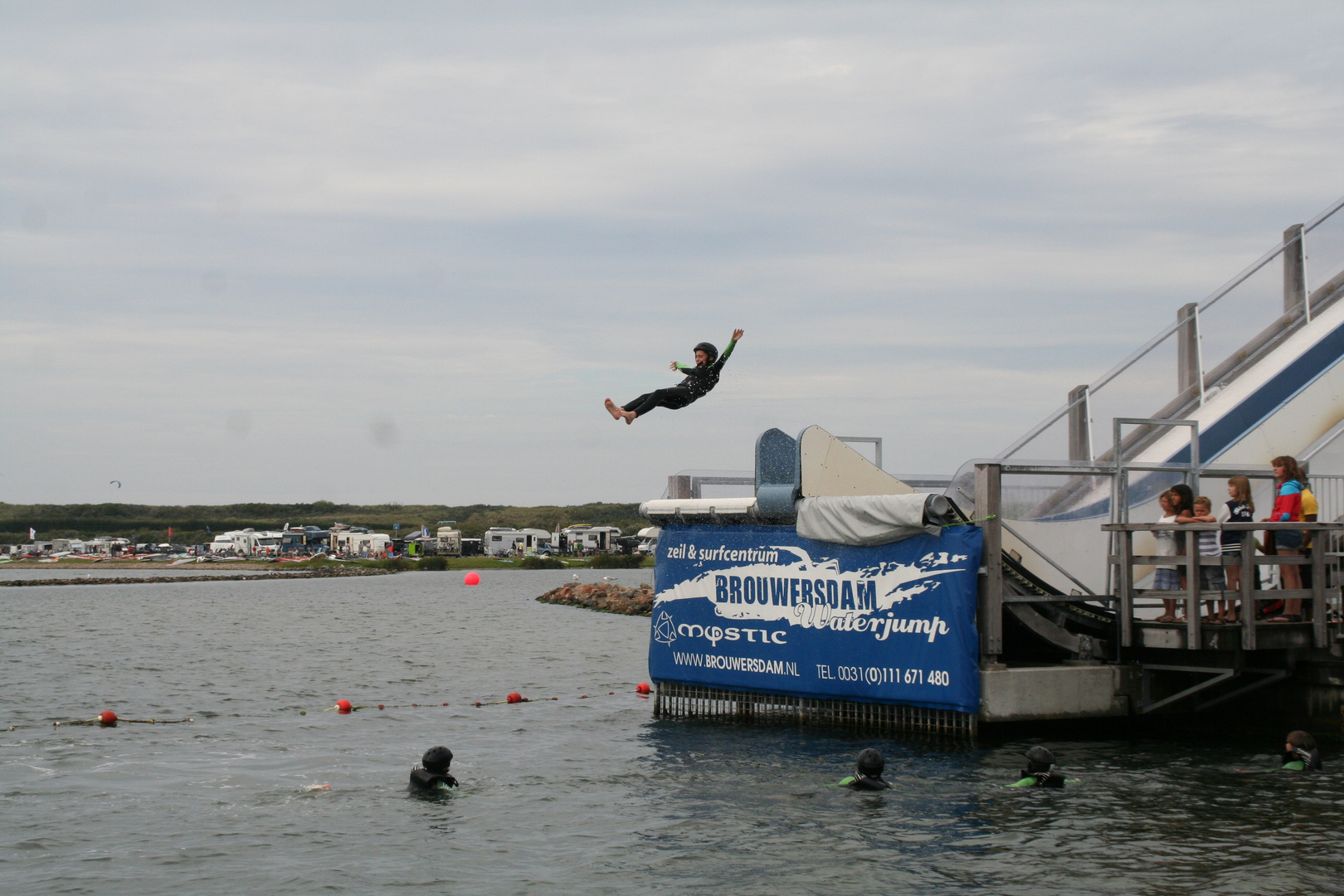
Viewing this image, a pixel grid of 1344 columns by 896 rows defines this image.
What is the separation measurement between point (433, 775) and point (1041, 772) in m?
8.08

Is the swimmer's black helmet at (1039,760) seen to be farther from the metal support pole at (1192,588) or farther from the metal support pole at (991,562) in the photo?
the metal support pole at (1192,588)

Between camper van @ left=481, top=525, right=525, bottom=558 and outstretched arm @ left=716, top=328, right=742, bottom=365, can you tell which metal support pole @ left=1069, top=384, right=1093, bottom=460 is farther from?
camper van @ left=481, top=525, right=525, bottom=558

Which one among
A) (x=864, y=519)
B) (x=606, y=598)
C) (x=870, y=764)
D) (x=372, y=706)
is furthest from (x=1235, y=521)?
(x=606, y=598)

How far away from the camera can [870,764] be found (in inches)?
623

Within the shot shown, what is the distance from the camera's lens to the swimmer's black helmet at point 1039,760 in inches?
626

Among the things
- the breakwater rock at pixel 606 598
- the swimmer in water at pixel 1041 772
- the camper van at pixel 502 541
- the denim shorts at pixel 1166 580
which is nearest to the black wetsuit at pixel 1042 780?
the swimmer in water at pixel 1041 772

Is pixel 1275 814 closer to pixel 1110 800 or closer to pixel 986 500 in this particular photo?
pixel 1110 800

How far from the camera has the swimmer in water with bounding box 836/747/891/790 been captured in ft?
52.0

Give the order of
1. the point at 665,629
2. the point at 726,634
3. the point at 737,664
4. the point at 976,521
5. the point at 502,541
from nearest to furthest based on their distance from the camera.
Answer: the point at 976,521, the point at 737,664, the point at 726,634, the point at 665,629, the point at 502,541

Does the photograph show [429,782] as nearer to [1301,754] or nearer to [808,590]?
[808,590]

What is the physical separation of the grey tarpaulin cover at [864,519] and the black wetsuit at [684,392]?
2.44 metres

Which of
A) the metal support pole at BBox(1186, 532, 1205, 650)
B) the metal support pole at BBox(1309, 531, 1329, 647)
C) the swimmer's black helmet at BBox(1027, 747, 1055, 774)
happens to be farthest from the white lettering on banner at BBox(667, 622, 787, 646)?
the metal support pole at BBox(1309, 531, 1329, 647)

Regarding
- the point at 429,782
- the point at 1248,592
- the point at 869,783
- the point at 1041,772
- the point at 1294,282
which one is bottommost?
the point at 429,782

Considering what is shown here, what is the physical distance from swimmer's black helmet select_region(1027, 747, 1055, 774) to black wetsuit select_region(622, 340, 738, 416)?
7480mm
